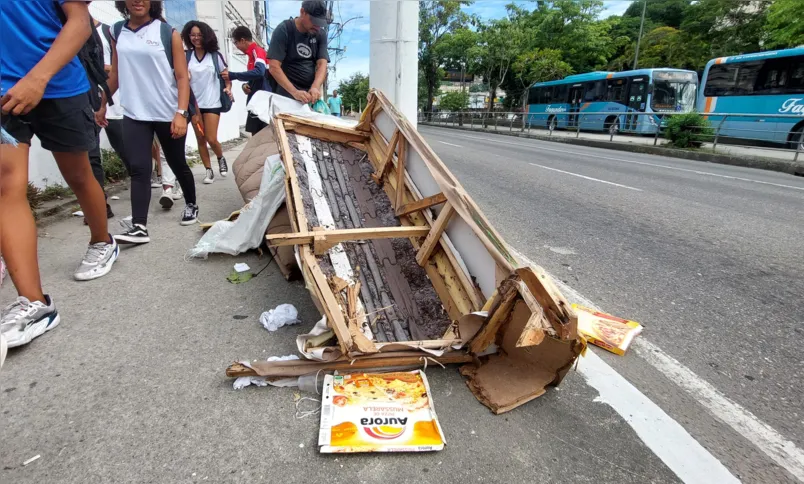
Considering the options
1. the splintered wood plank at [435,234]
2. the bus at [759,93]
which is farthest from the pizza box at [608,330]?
the bus at [759,93]

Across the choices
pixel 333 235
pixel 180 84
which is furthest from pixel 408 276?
pixel 180 84

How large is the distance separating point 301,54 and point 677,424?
4.32 m

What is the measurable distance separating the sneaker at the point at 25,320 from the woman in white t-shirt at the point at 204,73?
340 cm

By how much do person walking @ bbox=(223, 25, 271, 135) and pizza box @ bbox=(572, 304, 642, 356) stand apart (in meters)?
4.05

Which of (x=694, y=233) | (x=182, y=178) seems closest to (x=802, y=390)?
(x=694, y=233)

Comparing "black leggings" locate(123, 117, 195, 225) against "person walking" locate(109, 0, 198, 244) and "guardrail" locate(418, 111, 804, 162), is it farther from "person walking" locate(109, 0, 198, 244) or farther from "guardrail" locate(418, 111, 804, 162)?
"guardrail" locate(418, 111, 804, 162)

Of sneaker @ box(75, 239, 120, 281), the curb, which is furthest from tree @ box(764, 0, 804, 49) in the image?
sneaker @ box(75, 239, 120, 281)

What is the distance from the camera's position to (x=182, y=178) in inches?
164

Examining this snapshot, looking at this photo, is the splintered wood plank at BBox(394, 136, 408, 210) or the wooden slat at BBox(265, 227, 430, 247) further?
the splintered wood plank at BBox(394, 136, 408, 210)

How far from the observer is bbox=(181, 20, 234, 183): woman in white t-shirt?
17.5 feet

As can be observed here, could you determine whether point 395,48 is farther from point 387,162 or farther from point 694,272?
point 694,272

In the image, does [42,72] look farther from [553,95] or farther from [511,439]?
[553,95]

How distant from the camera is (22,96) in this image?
2148mm

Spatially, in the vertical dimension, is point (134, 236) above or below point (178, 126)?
below
